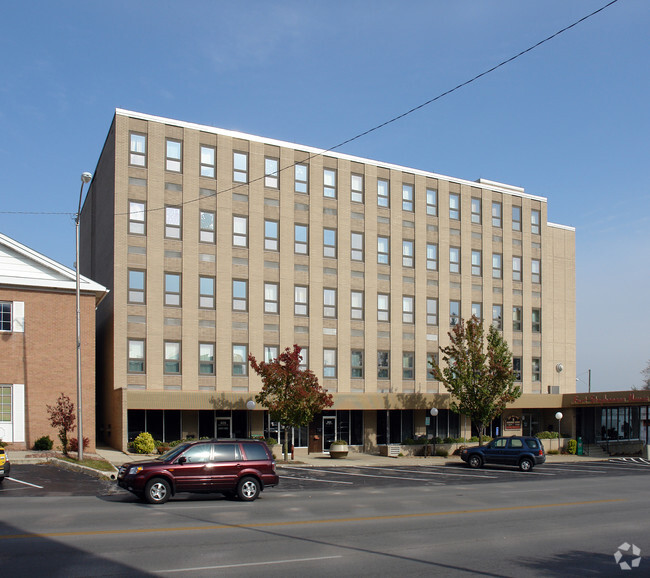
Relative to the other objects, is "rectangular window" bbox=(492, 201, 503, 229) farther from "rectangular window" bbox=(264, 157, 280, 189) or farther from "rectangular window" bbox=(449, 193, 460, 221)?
"rectangular window" bbox=(264, 157, 280, 189)

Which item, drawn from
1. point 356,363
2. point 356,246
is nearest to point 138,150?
point 356,246

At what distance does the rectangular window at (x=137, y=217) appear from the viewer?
3709cm

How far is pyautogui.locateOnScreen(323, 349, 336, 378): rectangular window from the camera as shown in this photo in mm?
42469

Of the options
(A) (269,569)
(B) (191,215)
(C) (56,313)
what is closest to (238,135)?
(B) (191,215)

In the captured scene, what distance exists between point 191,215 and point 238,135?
546 centimetres

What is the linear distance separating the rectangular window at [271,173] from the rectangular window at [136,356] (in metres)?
11.5

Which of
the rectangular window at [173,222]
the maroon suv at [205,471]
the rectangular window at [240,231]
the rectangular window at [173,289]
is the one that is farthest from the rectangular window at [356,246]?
the maroon suv at [205,471]

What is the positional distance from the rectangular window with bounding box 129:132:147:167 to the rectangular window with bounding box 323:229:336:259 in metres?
11.4

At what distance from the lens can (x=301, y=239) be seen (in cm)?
4222

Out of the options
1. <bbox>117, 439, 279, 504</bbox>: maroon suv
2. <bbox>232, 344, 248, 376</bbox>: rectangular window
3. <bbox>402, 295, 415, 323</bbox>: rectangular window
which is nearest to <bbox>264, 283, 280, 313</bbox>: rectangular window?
<bbox>232, 344, 248, 376</bbox>: rectangular window

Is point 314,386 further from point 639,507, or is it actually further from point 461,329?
point 639,507

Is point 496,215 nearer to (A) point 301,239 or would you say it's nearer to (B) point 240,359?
(A) point 301,239

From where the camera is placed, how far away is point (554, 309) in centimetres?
5291

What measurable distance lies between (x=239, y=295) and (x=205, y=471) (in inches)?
842
